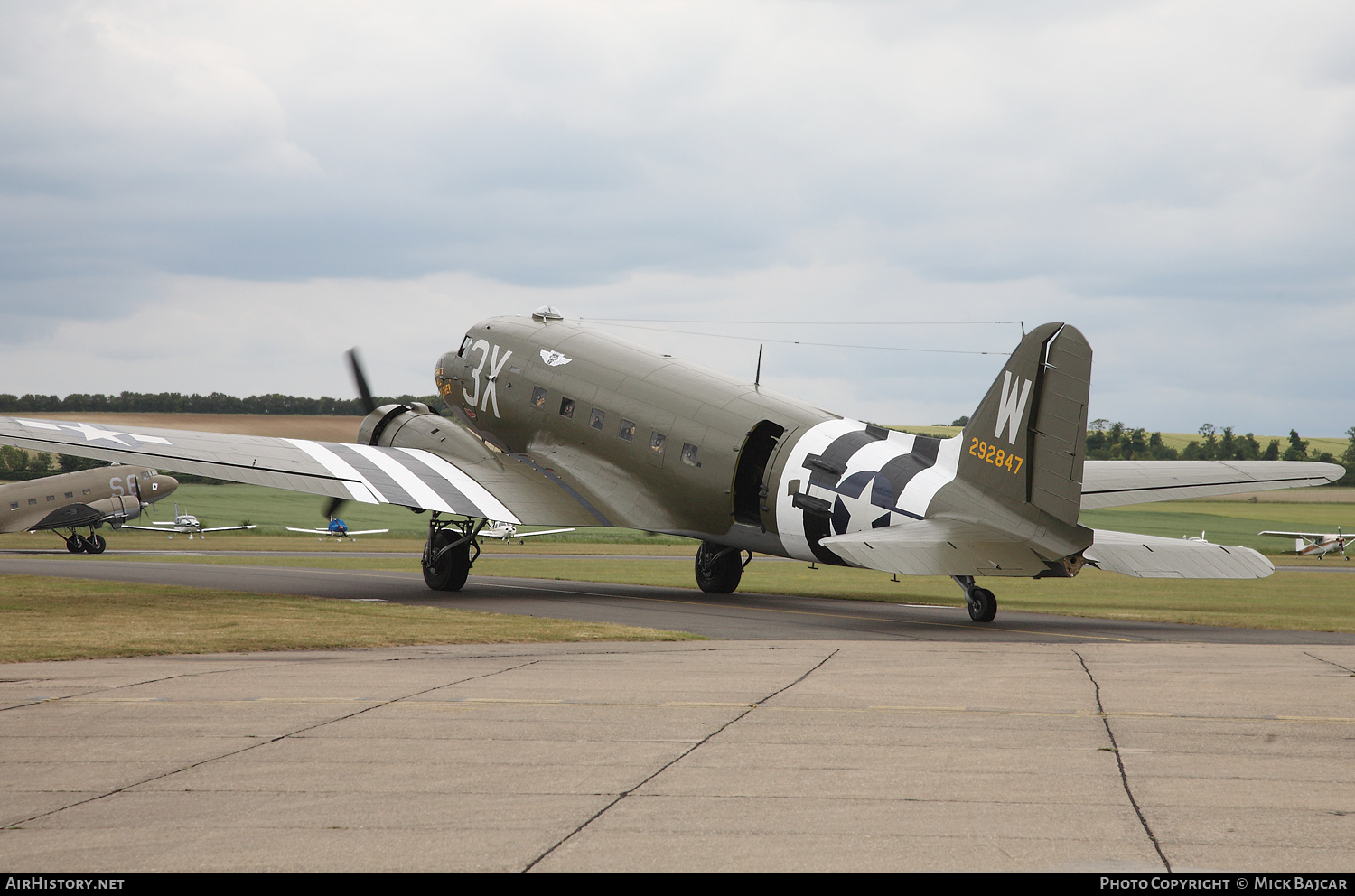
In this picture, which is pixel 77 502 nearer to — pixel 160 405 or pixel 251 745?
pixel 160 405

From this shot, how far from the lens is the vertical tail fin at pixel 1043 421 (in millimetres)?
19484

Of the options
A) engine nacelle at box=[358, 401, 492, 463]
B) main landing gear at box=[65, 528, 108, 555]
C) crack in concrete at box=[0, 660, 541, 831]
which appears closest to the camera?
crack in concrete at box=[0, 660, 541, 831]

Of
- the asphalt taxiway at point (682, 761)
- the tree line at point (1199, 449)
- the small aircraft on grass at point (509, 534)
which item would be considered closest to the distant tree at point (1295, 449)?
the tree line at point (1199, 449)

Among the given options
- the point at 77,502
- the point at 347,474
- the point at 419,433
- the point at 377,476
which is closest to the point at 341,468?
the point at 347,474

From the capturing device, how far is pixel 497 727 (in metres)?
10.1

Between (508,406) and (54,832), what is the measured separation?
25077 mm

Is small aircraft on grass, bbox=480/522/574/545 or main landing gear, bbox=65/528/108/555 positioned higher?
small aircraft on grass, bbox=480/522/574/545

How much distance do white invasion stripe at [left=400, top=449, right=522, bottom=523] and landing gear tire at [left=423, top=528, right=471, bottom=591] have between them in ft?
4.90

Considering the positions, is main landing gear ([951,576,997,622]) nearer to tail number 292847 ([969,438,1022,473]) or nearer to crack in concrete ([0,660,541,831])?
tail number 292847 ([969,438,1022,473])

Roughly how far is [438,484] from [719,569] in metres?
7.85

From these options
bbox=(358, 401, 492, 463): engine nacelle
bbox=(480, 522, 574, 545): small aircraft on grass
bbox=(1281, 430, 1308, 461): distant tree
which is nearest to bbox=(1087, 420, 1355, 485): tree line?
bbox=(1281, 430, 1308, 461): distant tree

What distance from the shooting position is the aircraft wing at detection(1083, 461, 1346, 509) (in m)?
26.0
